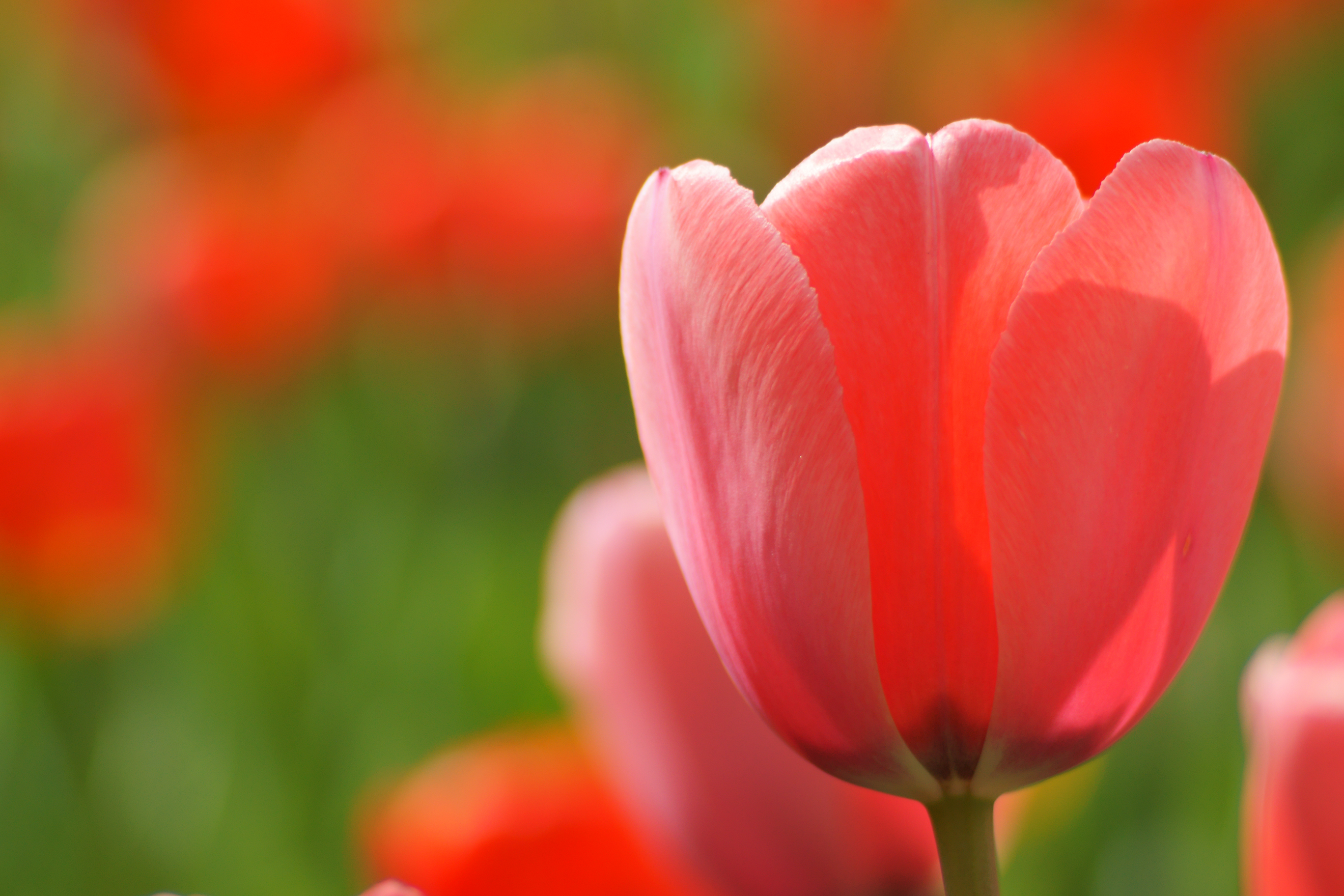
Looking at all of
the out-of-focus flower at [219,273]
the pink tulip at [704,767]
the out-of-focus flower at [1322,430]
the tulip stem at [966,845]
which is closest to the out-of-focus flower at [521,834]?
the pink tulip at [704,767]

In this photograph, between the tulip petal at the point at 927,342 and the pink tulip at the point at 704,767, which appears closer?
the tulip petal at the point at 927,342

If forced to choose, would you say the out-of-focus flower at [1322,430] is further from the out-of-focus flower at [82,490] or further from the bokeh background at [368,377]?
the out-of-focus flower at [82,490]

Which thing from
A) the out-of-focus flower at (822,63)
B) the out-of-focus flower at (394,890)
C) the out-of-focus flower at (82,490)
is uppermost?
the out-of-focus flower at (822,63)

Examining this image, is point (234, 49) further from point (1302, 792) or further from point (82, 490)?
point (1302, 792)

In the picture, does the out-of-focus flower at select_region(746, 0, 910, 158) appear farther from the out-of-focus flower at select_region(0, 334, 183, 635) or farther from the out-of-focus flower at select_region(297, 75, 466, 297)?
the out-of-focus flower at select_region(0, 334, 183, 635)

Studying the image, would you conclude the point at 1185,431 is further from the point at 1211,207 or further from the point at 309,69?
the point at 309,69

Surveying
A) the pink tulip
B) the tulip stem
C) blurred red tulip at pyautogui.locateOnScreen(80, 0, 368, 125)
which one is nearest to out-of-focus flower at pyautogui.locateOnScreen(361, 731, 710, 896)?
the pink tulip

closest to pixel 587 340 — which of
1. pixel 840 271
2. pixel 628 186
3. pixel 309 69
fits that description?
pixel 628 186
